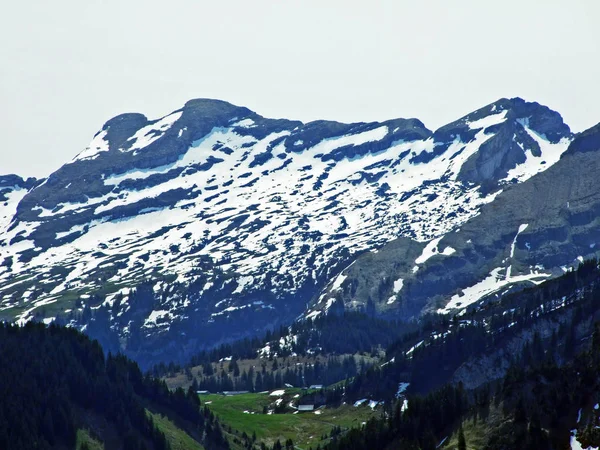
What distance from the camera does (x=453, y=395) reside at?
166 meters

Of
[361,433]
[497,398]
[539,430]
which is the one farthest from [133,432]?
[539,430]

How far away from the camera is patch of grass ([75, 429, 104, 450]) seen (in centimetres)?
18375

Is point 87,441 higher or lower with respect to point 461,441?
higher

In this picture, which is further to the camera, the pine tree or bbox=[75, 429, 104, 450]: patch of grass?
bbox=[75, 429, 104, 450]: patch of grass

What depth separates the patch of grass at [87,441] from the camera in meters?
184

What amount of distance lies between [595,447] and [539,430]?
11.2 m

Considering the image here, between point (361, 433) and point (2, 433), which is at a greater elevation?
point (2, 433)

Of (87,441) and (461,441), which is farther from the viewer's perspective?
(87,441)

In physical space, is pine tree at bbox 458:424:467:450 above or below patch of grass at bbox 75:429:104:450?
below

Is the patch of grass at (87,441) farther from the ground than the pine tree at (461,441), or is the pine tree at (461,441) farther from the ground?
the patch of grass at (87,441)

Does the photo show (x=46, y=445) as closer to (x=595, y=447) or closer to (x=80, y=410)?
(x=80, y=410)

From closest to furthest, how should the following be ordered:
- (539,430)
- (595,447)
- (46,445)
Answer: (595,447) → (539,430) → (46,445)

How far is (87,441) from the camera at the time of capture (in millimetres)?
186625

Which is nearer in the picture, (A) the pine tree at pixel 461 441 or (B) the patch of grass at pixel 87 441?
(A) the pine tree at pixel 461 441
